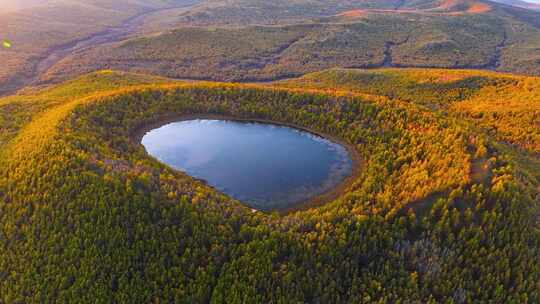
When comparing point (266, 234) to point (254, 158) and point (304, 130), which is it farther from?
point (304, 130)

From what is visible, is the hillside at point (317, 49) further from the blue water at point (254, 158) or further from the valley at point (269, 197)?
the blue water at point (254, 158)

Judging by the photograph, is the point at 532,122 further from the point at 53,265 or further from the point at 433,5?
the point at 433,5

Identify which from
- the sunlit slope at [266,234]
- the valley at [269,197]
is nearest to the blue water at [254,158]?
the valley at [269,197]

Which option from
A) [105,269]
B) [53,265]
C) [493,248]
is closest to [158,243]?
[105,269]

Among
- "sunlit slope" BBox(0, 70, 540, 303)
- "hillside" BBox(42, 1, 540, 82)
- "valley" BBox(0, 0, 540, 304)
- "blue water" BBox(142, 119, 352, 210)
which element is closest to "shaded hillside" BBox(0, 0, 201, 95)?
"hillside" BBox(42, 1, 540, 82)

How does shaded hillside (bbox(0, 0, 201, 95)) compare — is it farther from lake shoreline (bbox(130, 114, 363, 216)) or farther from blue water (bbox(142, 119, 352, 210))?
blue water (bbox(142, 119, 352, 210))

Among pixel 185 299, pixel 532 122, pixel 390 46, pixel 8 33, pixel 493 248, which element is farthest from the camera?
pixel 8 33
